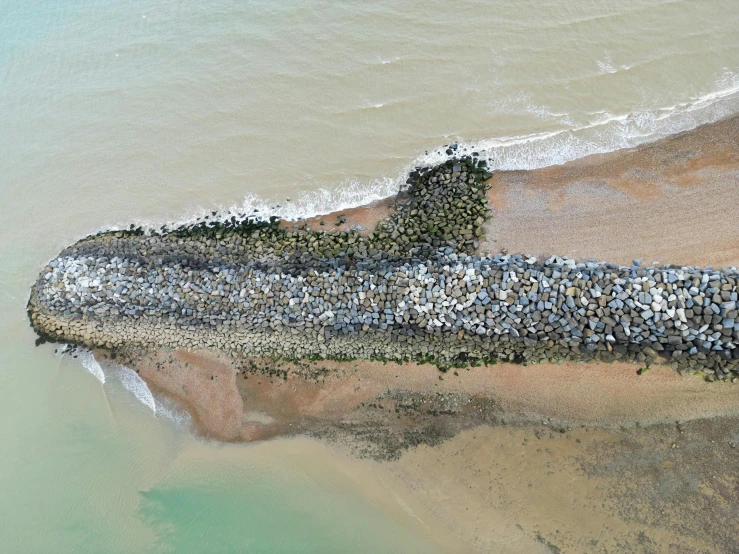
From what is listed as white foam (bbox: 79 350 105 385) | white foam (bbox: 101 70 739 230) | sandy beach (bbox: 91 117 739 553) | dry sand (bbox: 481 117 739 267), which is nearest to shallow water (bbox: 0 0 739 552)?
white foam (bbox: 101 70 739 230)

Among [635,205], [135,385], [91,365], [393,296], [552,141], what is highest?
[552,141]

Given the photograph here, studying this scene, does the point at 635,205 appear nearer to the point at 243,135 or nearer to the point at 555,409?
the point at 555,409

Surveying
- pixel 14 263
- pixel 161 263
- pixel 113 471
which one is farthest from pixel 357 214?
pixel 14 263

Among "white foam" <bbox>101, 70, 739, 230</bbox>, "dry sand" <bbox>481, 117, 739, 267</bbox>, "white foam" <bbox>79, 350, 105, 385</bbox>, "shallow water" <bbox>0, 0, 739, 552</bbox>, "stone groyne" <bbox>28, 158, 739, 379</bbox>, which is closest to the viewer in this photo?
"stone groyne" <bbox>28, 158, 739, 379</bbox>

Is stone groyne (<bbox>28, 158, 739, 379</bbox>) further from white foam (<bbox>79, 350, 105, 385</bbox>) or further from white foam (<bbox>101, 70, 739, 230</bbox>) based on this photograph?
white foam (<bbox>101, 70, 739, 230</bbox>)

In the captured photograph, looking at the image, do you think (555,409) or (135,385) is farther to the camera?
(135,385)

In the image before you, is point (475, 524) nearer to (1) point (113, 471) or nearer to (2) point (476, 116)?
(1) point (113, 471)

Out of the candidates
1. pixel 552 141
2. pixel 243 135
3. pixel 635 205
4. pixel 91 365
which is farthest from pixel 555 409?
pixel 91 365
